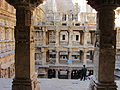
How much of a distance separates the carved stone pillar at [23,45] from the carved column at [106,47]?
1.86m

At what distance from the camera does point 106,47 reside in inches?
206

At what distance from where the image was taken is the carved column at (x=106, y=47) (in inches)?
205

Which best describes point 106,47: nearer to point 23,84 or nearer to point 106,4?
point 106,4

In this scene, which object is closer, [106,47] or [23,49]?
[106,47]

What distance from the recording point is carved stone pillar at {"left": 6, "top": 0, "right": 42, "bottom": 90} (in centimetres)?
548

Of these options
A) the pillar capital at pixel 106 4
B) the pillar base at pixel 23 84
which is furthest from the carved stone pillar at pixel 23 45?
the pillar capital at pixel 106 4

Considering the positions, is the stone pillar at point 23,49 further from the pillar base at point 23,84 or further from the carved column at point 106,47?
the carved column at point 106,47

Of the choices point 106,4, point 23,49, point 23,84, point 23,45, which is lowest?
point 23,84

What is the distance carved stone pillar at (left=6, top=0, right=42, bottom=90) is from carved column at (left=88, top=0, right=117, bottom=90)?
186 cm

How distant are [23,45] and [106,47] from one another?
7.30 ft

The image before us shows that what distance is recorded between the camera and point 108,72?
529cm

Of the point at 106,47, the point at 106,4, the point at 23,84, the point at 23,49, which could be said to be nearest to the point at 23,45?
the point at 23,49

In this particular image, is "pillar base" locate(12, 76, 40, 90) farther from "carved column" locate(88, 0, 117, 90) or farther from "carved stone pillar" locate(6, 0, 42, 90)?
"carved column" locate(88, 0, 117, 90)

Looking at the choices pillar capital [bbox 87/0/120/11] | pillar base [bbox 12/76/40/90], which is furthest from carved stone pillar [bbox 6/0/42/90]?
pillar capital [bbox 87/0/120/11]
